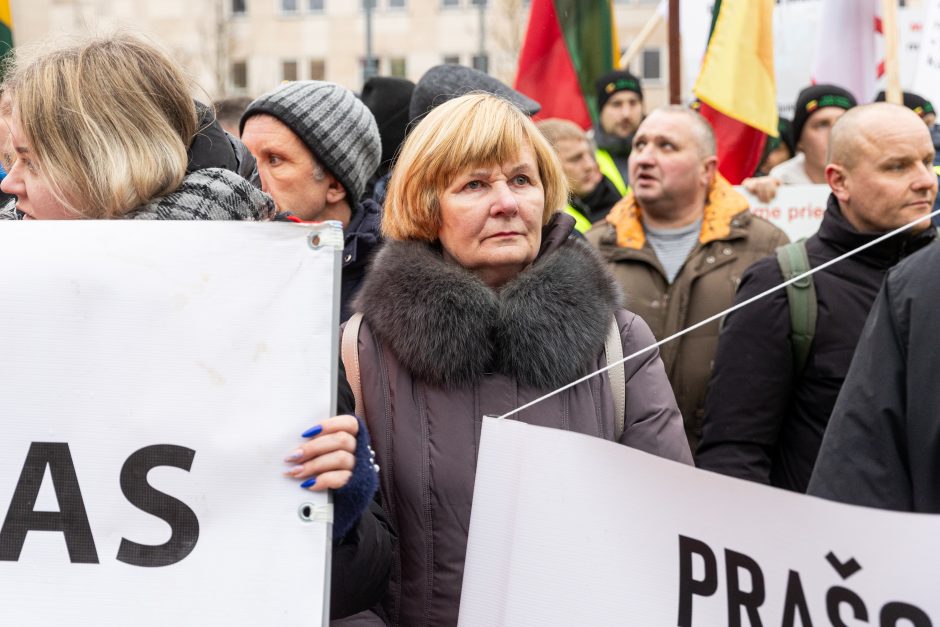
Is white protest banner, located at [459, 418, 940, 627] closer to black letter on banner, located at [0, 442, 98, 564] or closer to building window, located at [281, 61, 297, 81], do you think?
black letter on banner, located at [0, 442, 98, 564]

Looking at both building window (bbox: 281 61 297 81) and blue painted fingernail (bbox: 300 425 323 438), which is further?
building window (bbox: 281 61 297 81)

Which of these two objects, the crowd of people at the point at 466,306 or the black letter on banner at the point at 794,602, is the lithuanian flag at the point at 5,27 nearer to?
the crowd of people at the point at 466,306

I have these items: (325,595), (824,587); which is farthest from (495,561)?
(824,587)

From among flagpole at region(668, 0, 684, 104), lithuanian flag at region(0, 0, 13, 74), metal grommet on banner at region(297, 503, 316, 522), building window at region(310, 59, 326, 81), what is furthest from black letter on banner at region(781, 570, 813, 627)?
building window at region(310, 59, 326, 81)

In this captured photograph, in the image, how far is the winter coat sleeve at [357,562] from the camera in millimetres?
2260

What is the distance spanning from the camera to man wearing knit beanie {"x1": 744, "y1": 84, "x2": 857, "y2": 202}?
282 inches

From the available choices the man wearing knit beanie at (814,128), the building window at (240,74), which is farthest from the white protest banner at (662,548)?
the building window at (240,74)

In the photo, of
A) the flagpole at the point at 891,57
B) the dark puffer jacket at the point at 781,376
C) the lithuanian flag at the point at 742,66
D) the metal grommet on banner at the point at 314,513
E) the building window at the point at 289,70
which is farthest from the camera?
the building window at the point at 289,70

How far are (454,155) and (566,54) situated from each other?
18.4 ft

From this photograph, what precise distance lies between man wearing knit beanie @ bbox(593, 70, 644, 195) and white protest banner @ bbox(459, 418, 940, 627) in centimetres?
578

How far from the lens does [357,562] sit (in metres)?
2.27

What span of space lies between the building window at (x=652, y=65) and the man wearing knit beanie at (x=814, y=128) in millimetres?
37628

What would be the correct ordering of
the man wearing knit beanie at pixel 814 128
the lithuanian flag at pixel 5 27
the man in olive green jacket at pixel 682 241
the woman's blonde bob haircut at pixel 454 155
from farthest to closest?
the man wearing knit beanie at pixel 814 128
the man in olive green jacket at pixel 682 241
the lithuanian flag at pixel 5 27
the woman's blonde bob haircut at pixel 454 155

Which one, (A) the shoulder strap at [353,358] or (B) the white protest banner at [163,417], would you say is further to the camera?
(A) the shoulder strap at [353,358]
